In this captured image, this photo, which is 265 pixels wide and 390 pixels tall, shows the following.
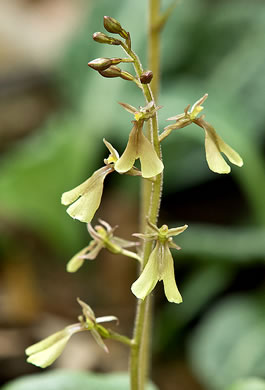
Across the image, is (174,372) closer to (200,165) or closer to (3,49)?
(200,165)

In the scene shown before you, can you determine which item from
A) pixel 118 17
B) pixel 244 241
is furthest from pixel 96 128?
pixel 244 241

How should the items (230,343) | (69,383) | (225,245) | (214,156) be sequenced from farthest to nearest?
1. (225,245)
2. (230,343)
3. (69,383)
4. (214,156)

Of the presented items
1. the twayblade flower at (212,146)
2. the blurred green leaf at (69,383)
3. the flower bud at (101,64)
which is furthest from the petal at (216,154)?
the blurred green leaf at (69,383)

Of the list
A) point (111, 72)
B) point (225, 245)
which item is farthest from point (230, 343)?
point (111, 72)

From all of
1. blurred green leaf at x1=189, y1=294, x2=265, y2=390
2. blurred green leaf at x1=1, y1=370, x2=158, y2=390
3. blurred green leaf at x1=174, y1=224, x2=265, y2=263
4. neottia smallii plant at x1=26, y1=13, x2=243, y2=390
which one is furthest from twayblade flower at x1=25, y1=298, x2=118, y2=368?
blurred green leaf at x1=174, y1=224, x2=265, y2=263

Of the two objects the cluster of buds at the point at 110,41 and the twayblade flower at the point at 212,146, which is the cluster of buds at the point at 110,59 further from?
the twayblade flower at the point at 212,146

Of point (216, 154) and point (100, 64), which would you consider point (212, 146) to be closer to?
point (216, 154)

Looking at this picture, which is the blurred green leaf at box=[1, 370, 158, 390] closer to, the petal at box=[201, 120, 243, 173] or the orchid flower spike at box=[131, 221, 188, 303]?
the orchid flower spike at box=[131, 221, 188, 303]
